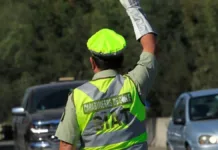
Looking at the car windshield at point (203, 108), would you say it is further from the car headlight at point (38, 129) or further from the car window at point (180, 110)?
the car headlight at point (38, 129)

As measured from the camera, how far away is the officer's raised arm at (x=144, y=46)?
175 inches

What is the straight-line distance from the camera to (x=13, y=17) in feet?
113

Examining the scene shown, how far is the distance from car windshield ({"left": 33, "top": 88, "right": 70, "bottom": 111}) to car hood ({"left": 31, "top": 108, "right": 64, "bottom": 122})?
222 mm

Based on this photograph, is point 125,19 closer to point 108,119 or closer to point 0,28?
point 0,28

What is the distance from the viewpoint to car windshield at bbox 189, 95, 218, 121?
14.6 metres

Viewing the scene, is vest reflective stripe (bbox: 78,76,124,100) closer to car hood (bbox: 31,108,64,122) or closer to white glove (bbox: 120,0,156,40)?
white glove (bbox: 120,0,156,40)

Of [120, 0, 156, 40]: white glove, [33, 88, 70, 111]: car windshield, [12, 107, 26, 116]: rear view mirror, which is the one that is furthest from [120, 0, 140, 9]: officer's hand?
[12, 107, 26, 116]: rear view mirror

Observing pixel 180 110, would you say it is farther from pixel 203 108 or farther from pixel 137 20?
pixel 137 20

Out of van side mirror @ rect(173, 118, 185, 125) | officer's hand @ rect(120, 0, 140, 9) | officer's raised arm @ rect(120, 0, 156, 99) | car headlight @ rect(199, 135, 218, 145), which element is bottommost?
car headlight @ rect(199, 135, 218, 145)

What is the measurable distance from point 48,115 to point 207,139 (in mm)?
3294

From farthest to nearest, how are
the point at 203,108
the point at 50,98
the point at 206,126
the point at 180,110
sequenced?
the point at 50,98
the point at 180,110
the point at 203,108
the point at 206,126

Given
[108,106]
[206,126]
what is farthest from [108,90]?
[206,126]

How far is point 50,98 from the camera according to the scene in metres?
16.0

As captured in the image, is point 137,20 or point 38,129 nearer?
point 137,20
